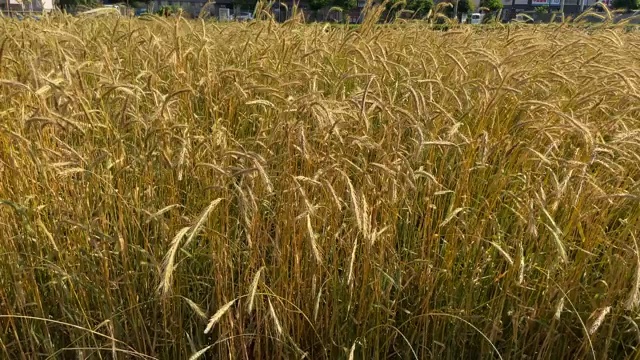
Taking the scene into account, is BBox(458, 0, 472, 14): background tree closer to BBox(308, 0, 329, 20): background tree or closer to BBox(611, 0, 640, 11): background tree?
BBox(308, 0, 329, 20): background tree

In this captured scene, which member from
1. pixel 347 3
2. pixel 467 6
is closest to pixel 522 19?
pixel 467 6

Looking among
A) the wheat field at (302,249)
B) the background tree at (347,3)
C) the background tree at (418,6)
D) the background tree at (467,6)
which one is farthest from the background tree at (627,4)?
the wheat field at (302,249)

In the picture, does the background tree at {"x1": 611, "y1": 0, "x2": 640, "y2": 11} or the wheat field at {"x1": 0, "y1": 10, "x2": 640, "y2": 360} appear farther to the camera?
the background tree at {"x1": 611, "y1": 0, "x2": 640, "y2": 11}

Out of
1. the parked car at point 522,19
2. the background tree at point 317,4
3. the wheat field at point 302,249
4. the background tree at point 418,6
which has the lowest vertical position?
the wheat field at point 302,249

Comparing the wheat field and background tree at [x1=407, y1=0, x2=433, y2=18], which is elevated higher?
background tree at [x1=407, y1=0, x2=433, y2=18]

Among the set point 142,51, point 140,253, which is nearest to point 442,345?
point 140,253

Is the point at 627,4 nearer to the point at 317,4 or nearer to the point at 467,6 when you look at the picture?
the point at 467,6

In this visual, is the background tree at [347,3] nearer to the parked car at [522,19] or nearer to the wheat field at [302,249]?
the parked car at [522,19]

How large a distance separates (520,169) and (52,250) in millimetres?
1457

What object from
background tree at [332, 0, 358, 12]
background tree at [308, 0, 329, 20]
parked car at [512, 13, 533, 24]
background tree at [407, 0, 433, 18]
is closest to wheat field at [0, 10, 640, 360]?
parked car at [512, 13, 533, 24]

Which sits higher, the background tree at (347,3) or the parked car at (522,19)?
the background tree at (347,3)

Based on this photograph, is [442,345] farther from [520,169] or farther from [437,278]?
[520,169]

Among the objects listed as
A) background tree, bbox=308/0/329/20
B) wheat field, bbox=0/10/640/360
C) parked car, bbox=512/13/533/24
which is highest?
background tree, bbox=308/0/329/20

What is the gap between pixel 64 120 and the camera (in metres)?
1.23
